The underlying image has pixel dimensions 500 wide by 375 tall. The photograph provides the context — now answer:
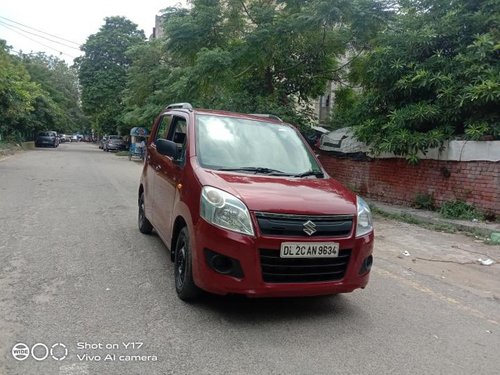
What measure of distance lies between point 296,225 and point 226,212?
57 centimetres

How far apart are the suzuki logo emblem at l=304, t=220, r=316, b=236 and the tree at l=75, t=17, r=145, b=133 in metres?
41.7

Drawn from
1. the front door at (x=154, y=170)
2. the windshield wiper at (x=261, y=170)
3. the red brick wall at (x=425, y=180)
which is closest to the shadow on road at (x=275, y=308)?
the windshield wiper at (x=261, y=170)

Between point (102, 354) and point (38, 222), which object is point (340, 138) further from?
point (102, 354)

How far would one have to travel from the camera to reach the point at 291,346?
3.44m

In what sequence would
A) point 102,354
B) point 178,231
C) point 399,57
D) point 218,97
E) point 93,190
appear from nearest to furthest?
point 102,354
point 178,231
point 399,57
point 93,190
point 218,97

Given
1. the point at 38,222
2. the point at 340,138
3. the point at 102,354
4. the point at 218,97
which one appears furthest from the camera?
the point at 218,97

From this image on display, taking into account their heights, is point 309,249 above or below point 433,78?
below

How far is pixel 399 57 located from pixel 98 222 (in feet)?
24.3

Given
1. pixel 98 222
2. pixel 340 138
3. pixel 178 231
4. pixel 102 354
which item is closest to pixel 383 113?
pixel 340 138

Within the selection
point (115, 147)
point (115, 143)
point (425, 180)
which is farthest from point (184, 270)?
point (115, 143)

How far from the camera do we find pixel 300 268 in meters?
3.71

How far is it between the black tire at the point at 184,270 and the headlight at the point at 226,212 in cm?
48

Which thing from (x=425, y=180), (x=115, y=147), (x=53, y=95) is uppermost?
(x=53, y=95)

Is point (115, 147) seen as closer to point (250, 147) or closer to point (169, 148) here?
point (169, 148)
